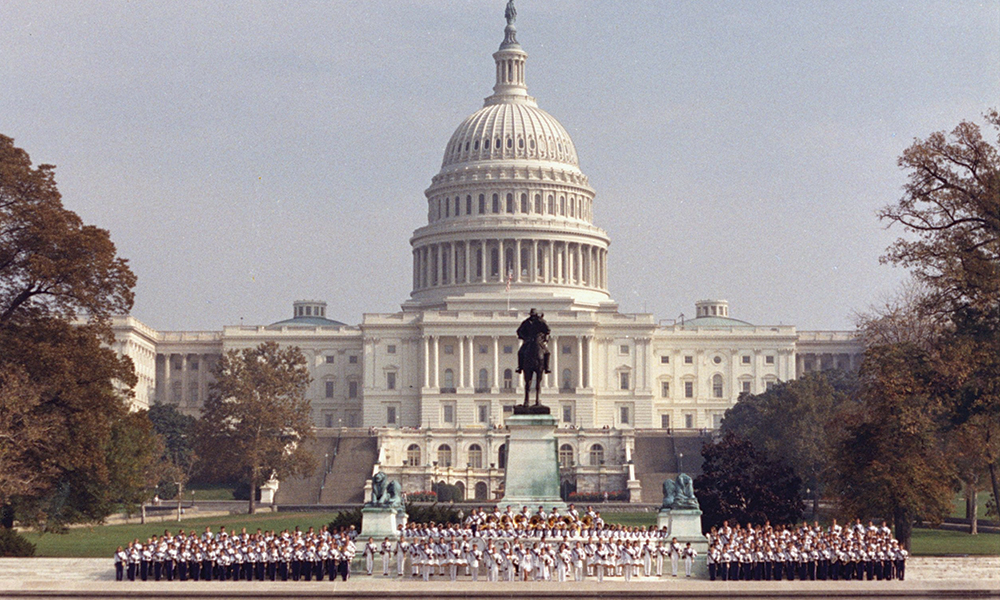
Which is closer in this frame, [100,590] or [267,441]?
[100,590]

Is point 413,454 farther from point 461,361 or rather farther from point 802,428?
point 802,428

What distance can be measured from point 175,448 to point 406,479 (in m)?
17.4

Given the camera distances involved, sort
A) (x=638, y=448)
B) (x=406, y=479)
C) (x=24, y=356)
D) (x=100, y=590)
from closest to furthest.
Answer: (x=100, y=590)
(x=24, y=356)
(x=406, y=479)
(x=638, y=448)

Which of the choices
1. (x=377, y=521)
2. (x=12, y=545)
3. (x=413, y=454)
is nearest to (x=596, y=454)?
(x=413, y=454)

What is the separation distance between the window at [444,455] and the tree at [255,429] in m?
26.5

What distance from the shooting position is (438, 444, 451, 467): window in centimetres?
12731

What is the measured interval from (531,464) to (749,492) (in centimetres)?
2372

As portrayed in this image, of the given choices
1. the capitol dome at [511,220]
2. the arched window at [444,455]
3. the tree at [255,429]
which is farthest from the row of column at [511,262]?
the tree at [255,429]

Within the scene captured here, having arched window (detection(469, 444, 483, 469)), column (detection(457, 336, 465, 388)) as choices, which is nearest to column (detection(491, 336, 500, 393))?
column (detection(457, 336, 465, 388))

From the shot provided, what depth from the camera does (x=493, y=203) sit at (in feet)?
524

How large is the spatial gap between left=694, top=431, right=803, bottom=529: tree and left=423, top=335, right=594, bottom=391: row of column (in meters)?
75.6

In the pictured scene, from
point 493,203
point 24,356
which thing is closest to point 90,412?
point 24,356

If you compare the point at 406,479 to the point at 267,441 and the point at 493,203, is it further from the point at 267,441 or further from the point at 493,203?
the point at 493,203

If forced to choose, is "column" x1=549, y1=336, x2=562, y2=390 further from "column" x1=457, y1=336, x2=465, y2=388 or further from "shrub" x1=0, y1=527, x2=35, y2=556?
"shrub" x1=0, y1=527, x2=35, y2=556
